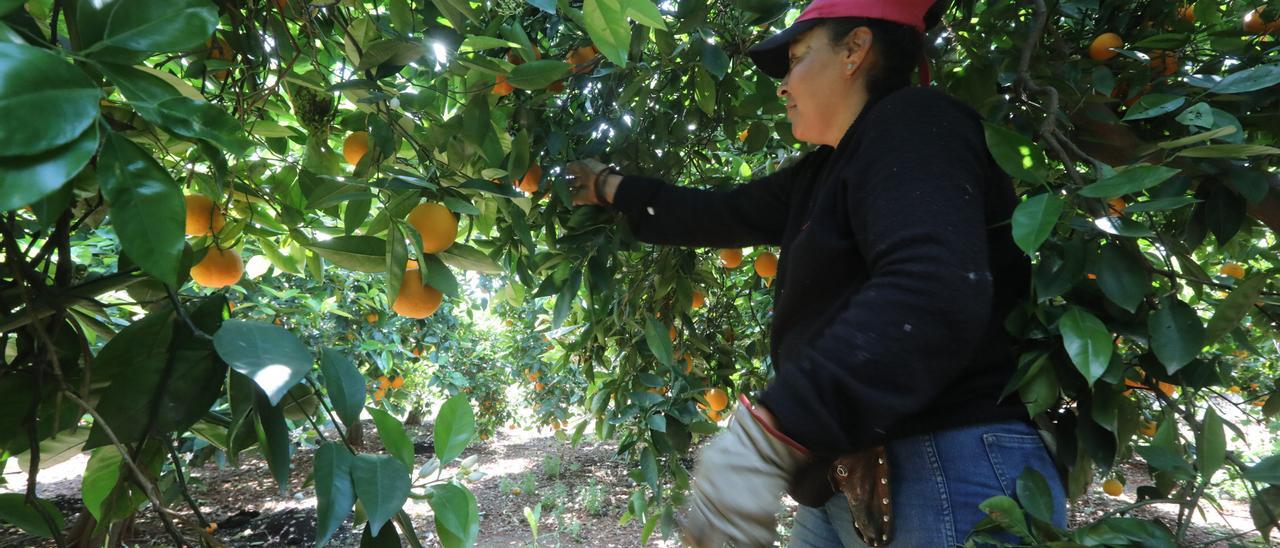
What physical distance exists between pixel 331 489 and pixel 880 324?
578mm

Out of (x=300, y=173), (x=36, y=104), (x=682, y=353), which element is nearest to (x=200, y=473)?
(x=682, y=353)

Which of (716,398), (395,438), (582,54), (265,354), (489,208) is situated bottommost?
(716,398)

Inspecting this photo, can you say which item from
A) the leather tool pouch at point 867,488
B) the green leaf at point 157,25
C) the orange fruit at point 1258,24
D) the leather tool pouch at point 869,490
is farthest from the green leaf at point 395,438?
the orange fruit at point 1258,24

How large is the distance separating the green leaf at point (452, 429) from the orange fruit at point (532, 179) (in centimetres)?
76

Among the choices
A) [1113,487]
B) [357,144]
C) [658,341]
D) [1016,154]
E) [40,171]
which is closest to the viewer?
[40,171]

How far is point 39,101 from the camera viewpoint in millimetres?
450

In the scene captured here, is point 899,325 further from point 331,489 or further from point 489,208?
point 489,208

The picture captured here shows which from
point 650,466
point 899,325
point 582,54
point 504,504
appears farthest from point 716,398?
point 504,504

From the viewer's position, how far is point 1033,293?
3.15ft

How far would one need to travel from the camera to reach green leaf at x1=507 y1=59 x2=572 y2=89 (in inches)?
46.4

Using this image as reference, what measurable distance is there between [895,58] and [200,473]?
Result: 7.23 metres

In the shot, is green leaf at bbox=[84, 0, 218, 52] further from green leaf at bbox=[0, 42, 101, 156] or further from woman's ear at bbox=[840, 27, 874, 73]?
woman's ear at bbox=[840, 27, 874, 73]

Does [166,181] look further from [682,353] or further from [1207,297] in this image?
[682,353]

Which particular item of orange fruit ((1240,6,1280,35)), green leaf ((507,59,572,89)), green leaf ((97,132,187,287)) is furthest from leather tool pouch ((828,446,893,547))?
orange fruit ((1240,6,1280,35))
